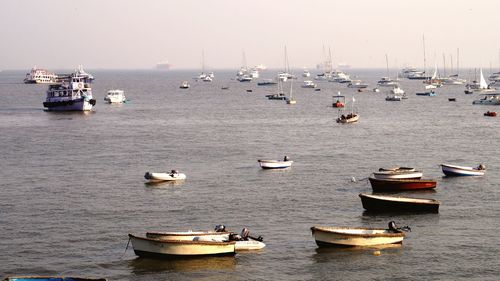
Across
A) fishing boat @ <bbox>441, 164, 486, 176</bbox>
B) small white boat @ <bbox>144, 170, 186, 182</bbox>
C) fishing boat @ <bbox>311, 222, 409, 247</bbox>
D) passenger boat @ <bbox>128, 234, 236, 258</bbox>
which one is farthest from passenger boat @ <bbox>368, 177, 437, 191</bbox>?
passenger boat @ <bbox>128, 234, 236, 258</bbox>

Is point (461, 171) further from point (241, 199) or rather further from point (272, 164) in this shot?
point (241, 199)

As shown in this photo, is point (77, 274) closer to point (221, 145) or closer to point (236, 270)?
point (236, 270)

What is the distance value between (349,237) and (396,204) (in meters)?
14.0

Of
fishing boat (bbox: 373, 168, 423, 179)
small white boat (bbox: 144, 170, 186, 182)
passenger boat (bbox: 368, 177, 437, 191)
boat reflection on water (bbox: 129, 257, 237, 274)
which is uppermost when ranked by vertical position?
small white boat (bbox: 144, 170, 186, 182)

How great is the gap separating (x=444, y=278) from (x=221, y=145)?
74.8 metres

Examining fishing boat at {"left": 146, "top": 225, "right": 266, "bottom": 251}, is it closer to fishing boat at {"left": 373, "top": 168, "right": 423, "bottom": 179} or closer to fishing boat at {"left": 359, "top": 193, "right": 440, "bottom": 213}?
fishing boat at {"left": 359, "top": 193, "right": 440, "bottom": 213}

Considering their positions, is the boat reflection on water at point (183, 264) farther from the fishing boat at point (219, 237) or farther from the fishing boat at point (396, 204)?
the fishing boat at point (396, 204)

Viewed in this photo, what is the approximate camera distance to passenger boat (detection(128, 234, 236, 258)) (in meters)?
58.1

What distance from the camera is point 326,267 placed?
57.6m

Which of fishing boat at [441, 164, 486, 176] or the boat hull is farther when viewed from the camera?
fishing boat at [441, 164, 486, 176]

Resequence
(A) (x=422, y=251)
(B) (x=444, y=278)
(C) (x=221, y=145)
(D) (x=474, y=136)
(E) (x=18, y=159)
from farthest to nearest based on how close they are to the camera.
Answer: (D) (x=474, y=136), (C) (x=221, y=145), (E) (x=18, y=159), (A) (x=422, y=251), (B) (x=444, y=278)

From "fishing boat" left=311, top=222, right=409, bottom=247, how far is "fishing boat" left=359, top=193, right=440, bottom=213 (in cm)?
1148

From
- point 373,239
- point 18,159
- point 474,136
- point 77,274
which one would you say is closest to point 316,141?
point 474,136

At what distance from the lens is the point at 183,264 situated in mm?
57875
